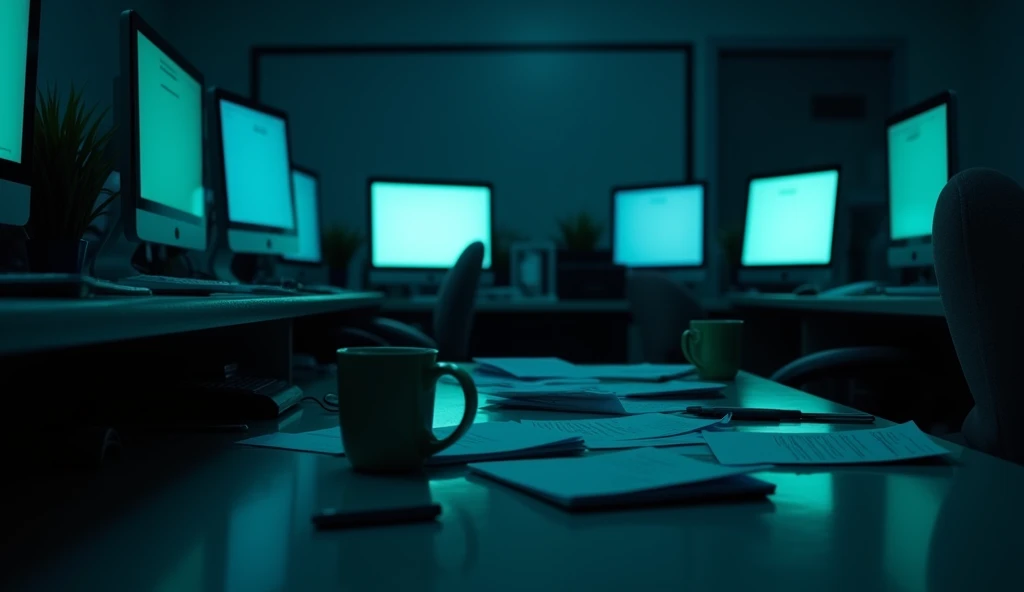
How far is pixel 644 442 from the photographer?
0.74m

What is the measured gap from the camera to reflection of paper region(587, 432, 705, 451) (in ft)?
2.35

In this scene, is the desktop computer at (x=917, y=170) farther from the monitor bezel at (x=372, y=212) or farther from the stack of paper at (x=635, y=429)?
the monitor bezel at (x=372, y=212)

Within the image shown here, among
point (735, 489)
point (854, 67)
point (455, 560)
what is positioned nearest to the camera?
point (455, 560)

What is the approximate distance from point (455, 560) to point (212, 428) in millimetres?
515

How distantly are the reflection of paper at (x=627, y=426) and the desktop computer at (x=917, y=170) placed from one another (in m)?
1.42

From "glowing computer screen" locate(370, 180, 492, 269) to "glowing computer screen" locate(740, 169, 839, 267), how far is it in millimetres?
1220

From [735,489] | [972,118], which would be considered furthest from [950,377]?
[972,118]

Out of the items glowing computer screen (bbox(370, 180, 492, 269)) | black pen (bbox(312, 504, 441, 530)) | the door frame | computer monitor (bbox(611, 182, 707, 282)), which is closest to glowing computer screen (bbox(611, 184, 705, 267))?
computer monitor (bbox(611, 182, 707, 282))

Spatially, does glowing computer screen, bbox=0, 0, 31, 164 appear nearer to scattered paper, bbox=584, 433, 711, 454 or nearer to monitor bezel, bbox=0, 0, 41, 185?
monitor bezel, bbox=0, 0, 41, 185

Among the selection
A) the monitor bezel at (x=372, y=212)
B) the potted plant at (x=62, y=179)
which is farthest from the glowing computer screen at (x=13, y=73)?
the monitor bezel at (x=372, y=212)

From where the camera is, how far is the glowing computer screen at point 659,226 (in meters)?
3.74

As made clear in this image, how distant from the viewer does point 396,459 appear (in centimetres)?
62

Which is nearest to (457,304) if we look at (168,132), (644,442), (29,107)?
(168,132)

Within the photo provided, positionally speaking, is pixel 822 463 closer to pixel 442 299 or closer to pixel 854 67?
pixel 442 299
